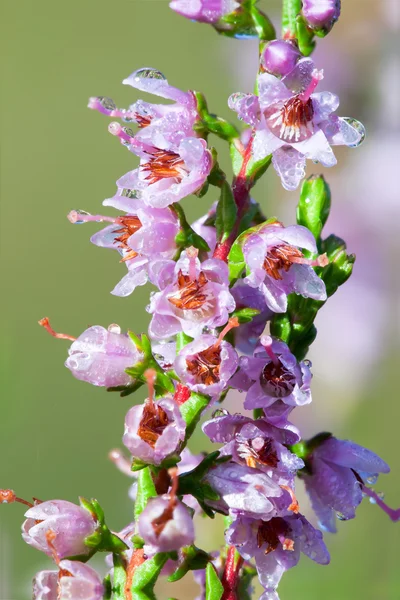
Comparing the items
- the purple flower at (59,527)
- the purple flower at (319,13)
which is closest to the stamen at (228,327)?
the purple flower at (59,527)

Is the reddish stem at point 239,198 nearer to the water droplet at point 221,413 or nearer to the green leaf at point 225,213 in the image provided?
the green leaf at point 225,213

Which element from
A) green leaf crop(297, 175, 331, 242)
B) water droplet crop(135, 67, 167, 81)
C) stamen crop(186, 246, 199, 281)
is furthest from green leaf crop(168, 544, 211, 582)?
water droplet crop(135, 67, 167, 81)

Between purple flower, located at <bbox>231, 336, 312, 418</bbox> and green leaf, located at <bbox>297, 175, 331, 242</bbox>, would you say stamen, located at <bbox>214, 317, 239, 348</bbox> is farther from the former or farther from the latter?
green leaf, located at <bbox>297, 175, 331, 242</bbox>

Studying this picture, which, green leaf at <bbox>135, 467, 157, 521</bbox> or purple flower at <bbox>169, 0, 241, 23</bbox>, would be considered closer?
green leaf at <bbox>135, 467, 157, 521</bbox>

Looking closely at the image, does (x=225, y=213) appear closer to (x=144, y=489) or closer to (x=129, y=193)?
(x=129, y=193)

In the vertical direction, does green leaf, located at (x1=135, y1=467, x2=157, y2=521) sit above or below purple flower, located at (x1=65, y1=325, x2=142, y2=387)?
below

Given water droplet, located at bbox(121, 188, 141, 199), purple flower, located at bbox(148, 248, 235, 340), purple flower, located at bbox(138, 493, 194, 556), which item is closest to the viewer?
purple flower, located at bbox(138, 493, 194, 556)
